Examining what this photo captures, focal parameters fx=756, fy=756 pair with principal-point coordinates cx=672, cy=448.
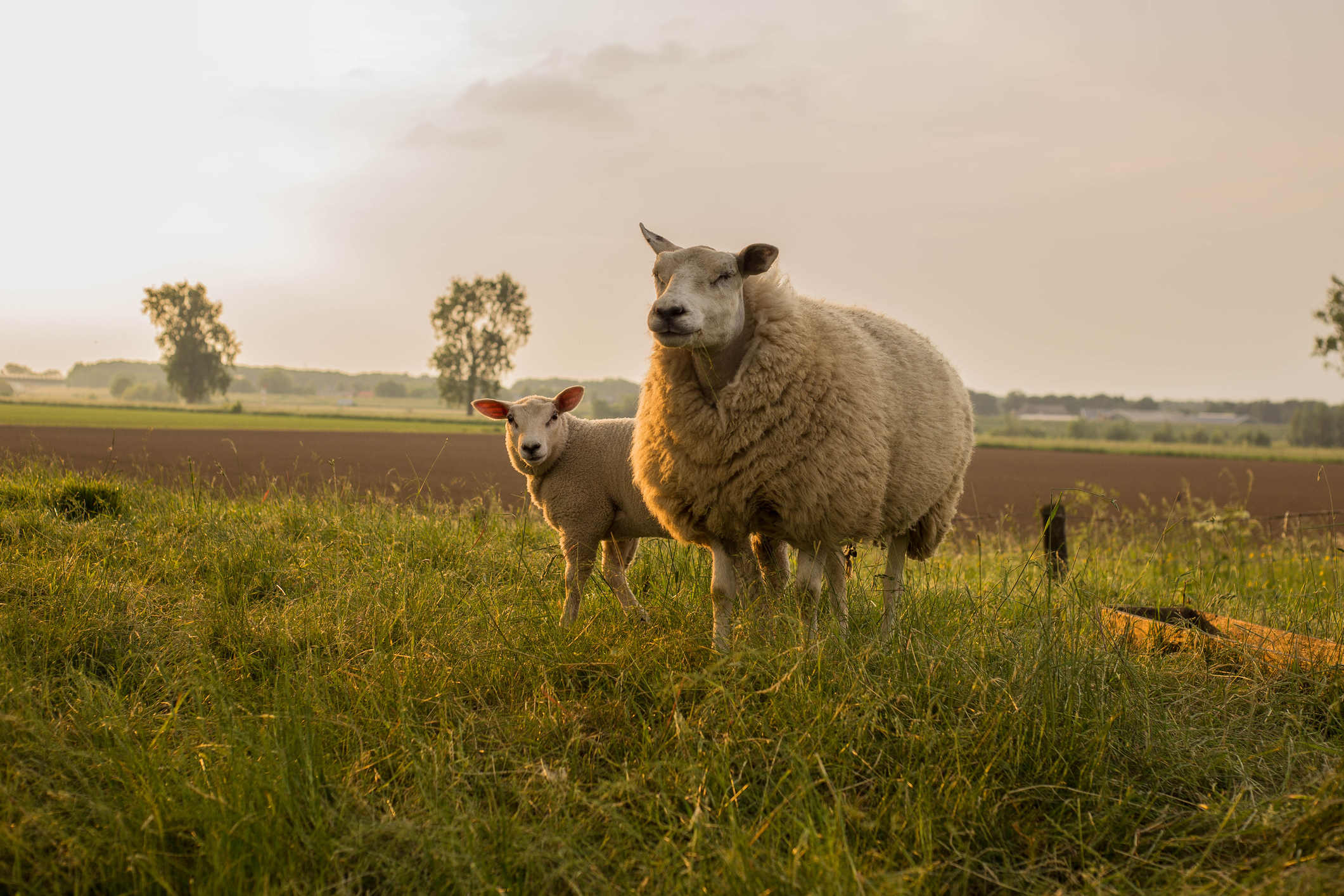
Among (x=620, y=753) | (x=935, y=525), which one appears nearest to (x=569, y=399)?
(x=935, y=525)

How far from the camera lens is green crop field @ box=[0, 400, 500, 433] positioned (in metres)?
A: 39.6

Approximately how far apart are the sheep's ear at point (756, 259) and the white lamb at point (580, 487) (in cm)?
152

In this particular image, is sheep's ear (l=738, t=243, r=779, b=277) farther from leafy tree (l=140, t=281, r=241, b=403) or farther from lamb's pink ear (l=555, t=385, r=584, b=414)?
leafy tree (l=140, t=281, r=241, b=403)

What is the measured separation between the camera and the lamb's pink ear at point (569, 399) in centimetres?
542

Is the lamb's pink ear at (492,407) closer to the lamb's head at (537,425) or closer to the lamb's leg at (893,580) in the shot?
the lamb's head at (537,425)

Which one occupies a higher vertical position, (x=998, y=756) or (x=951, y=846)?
(x=998, y=756)

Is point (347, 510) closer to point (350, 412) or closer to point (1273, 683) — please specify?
point (1273, 683)

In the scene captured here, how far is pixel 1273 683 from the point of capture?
3.62 metres

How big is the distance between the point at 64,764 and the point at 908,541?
453 centimetres

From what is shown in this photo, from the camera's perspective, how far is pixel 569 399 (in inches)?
217

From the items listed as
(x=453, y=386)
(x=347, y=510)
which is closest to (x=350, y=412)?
(x=453, y=386)

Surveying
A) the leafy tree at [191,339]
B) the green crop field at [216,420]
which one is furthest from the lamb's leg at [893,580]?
the leafy tree at [191,339]

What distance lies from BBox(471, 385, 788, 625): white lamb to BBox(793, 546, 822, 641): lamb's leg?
130 cm

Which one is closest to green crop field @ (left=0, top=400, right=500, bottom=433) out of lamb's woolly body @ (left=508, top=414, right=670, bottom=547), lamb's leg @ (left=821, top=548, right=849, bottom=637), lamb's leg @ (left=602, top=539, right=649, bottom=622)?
lamb's woolly body @ (left=508, top=414, right=670, bottom=547)
